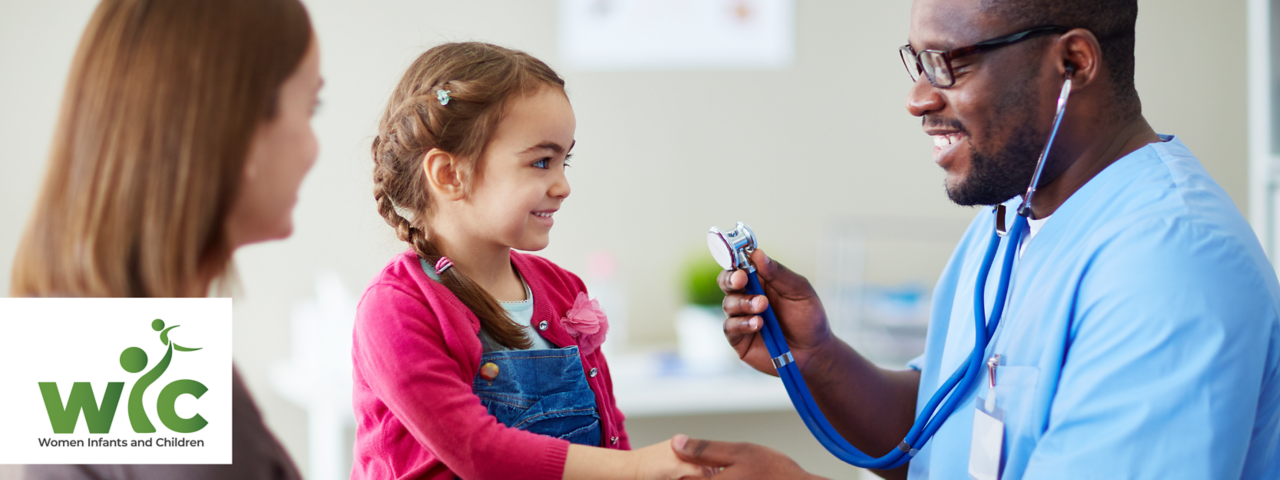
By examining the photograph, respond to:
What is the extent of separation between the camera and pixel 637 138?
8.53ft

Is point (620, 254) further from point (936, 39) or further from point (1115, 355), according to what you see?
point (1115, 355)

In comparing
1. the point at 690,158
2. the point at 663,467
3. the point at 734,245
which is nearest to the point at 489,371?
the point at 663,467

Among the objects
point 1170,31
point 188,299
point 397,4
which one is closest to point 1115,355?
point 188,299

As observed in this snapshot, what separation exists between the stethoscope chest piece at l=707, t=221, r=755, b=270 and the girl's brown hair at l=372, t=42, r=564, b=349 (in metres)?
0.27

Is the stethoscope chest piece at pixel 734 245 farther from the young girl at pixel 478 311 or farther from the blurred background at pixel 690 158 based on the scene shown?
the blurred background at pixel 690 158

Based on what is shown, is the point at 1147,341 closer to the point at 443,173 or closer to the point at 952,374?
the point at 952,374

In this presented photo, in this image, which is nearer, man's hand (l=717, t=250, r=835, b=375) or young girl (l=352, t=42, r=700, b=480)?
young girl (l=352, t=42, r=700, b=480)

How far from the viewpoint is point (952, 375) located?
106cm

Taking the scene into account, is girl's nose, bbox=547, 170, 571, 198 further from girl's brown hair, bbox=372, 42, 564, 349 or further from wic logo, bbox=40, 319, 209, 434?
wic logo, bbox=40, 319, 209, 434

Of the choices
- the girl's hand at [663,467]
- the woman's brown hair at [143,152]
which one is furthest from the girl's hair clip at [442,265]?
the woman's brown hair at [143,152]

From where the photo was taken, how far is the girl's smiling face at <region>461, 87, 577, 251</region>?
1019 mm

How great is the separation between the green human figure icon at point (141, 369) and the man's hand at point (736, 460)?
502 millimetres

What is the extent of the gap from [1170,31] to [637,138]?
1731mm

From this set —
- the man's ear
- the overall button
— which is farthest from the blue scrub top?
the overall button
